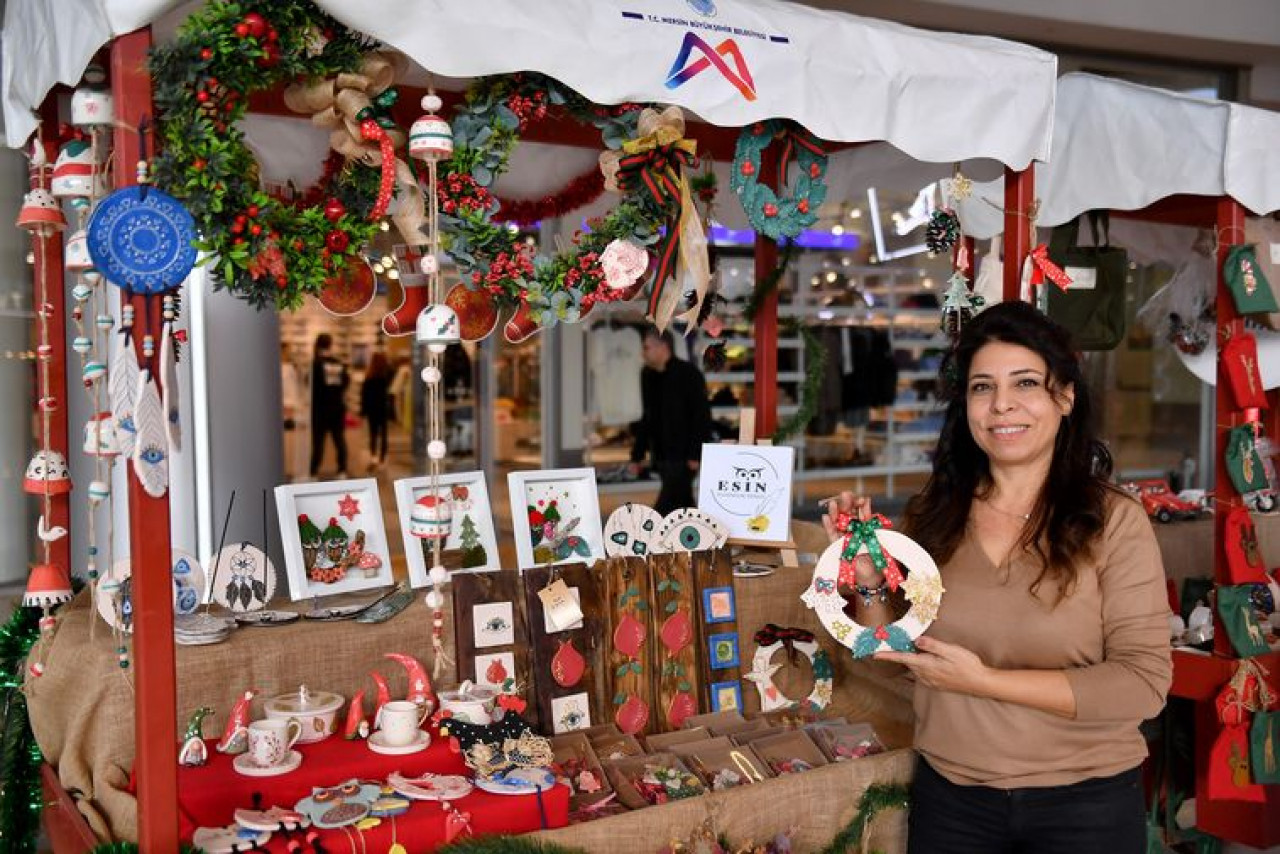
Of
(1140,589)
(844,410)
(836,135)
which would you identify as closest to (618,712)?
(1140,589)

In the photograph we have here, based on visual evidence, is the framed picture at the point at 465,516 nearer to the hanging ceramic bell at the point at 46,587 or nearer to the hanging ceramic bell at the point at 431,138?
the hanging ceramic bell at the point at 46,587

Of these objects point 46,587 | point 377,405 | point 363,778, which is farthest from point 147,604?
point 377,405

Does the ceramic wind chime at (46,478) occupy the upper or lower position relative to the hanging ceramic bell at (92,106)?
lower

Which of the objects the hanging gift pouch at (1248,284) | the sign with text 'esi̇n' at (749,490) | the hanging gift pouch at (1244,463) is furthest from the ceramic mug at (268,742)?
the hanging gift pouch at (1248,284)

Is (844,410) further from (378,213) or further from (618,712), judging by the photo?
(378,213)

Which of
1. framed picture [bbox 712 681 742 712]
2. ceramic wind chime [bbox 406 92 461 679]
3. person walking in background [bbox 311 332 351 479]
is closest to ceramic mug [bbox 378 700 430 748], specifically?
ceramic wind chime [bbox 406 92 461 679]

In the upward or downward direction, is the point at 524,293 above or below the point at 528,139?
below

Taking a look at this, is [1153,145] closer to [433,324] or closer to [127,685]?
[433,324]

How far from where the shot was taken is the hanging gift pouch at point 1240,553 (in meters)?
3.10

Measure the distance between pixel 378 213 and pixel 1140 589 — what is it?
152 cm

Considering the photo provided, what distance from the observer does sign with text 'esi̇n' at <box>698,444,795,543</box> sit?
3141 millimetres

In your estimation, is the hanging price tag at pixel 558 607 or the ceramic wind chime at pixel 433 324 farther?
the hanging price tag at pixel 558 607

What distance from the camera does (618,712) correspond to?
101 inches

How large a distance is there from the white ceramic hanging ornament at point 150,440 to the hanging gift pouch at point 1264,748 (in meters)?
2.92
